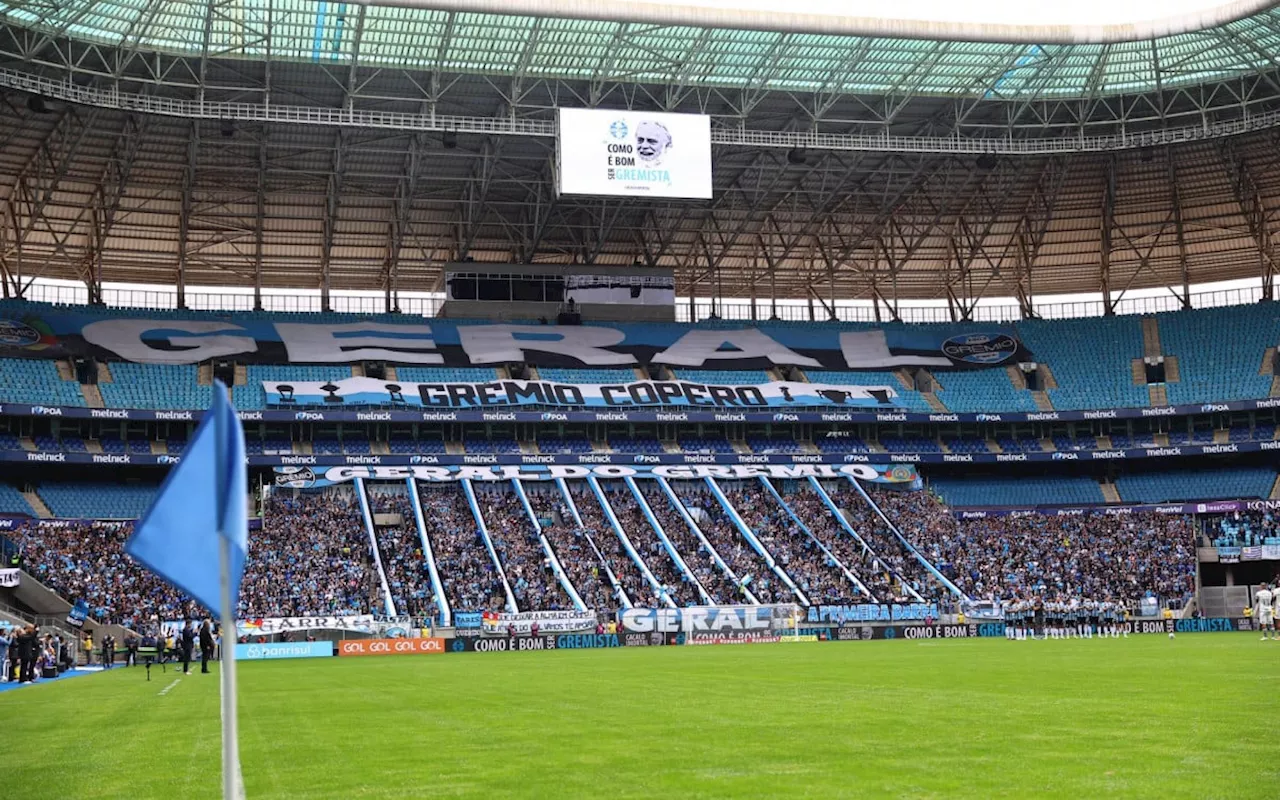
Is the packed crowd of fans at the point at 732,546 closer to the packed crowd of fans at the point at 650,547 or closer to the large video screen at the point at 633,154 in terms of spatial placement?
the packed crowd of fans at the point at 650,547

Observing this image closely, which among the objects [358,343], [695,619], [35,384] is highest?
[358,343]

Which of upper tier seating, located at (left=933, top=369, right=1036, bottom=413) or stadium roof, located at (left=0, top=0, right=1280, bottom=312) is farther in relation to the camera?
upper tier seating, located at (left=933, top=369, right=1036, bottom=413)

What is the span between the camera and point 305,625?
54500mm

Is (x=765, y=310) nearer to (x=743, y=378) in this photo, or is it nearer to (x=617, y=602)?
(x=743, y=378)

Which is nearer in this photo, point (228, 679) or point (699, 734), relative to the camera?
point (228, 679)

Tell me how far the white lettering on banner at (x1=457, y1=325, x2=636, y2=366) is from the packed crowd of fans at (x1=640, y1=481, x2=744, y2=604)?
11.4 metres

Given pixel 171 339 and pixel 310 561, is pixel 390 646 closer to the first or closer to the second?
pixel 310 561

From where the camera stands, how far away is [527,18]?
186 ft

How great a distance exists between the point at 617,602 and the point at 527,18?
25.4 meters

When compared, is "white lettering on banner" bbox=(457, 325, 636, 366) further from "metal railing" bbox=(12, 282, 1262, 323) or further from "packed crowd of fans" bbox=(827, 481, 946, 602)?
"packed crowd of fans" bbox=(827, 481, 946, 602)

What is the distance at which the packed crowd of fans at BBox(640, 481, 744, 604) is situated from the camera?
62.1 metres

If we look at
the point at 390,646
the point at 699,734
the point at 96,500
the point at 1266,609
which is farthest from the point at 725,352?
the point at 699,734

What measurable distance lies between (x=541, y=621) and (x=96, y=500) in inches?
990

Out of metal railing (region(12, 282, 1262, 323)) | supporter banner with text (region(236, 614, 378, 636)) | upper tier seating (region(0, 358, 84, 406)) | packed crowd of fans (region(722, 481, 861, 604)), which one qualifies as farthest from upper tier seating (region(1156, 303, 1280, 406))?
upper tier seating (region(0, 358, 84, 406))
